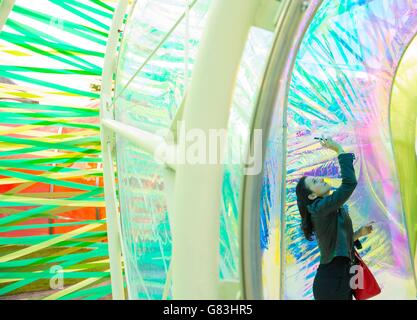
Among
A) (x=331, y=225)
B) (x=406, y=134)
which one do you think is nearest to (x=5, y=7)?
(x=331, y=225)

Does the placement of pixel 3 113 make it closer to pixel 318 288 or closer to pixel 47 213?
pixel 47 213

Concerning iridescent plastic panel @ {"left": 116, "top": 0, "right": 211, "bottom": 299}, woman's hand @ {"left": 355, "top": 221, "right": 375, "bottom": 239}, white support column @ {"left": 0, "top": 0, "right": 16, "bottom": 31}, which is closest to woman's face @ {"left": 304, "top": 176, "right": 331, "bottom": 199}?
woman's hand @ {"left": 355, "top": 221, "right": 375, "bottom": 239}

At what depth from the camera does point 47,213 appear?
16.4 ft

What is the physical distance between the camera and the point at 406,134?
10.2 feet

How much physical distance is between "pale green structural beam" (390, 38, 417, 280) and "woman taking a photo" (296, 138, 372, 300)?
1.01 metres

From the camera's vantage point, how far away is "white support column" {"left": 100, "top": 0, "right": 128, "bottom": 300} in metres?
3.39

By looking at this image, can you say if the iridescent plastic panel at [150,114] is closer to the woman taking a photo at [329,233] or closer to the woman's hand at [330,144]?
the woman taking a photo at [329,233]

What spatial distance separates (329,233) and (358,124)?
1023mm

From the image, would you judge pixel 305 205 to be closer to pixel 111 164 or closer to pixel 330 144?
pixel 330 144

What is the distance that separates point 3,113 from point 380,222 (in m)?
3.91

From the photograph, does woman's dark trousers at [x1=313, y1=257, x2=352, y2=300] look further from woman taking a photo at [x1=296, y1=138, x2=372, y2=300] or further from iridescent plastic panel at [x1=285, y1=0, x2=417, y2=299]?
iridescent plastic panel at [x1=285, y1=0, x2=417, y2=299]

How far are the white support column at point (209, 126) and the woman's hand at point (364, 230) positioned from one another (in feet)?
7.42

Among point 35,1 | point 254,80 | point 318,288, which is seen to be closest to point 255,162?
point 254,80

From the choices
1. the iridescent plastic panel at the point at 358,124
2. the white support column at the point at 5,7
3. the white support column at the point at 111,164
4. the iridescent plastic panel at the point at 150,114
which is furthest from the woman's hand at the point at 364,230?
the white support column at the point at 5,7
